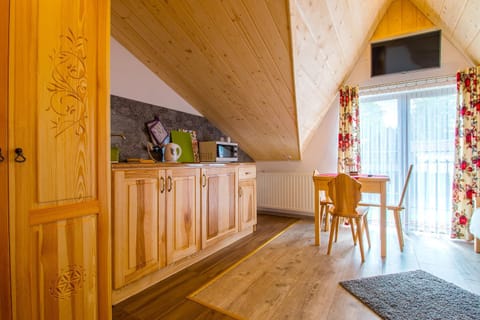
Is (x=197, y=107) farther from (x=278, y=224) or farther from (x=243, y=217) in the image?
(x=278, y=224)

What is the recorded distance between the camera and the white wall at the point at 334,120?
2.96 metres

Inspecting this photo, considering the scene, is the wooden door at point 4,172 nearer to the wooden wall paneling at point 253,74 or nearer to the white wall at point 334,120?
the wooden wall paneling at point 253,74

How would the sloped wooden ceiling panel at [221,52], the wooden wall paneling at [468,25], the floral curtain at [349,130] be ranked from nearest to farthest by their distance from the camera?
the sloped wooden ceiling panel at [221,52]
the wooden wall paneling at [468,25]
the floral curtain at [349,130]

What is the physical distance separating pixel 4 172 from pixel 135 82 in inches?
72.7

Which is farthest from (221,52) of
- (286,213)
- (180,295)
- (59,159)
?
(286,213)

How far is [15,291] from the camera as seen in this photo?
2.92 ft

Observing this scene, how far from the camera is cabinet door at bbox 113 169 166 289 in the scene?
1.62 meters

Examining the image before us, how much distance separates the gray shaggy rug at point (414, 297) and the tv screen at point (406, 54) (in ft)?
8.61

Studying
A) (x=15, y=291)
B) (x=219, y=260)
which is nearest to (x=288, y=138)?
(x=219, y=260)

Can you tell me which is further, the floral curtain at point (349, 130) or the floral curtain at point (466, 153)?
the floral curtain at point (349, 130)

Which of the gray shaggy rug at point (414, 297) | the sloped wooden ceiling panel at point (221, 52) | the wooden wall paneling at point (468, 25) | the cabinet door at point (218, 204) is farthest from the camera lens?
the cabinet door at point (218, 204)

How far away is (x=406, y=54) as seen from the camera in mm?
3197

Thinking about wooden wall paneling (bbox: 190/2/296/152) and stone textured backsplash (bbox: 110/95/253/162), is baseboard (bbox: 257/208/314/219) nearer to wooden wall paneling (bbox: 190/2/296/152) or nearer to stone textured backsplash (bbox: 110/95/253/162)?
wooden wall paneling (bbox: 190/2/296/152)

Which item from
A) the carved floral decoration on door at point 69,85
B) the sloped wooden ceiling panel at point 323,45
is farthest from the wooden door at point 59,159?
the sloped wooden ceiling panel at point 323,45
